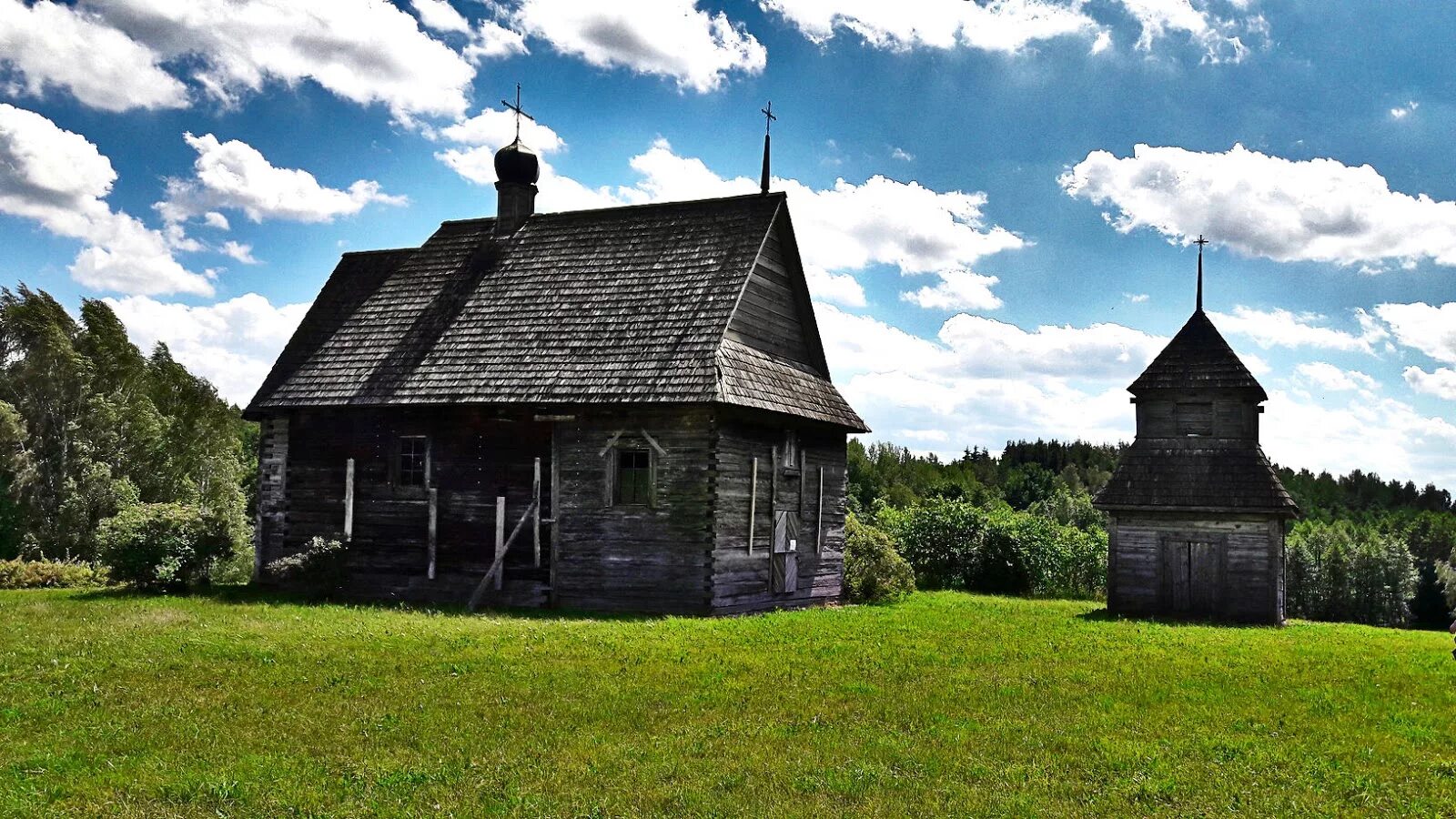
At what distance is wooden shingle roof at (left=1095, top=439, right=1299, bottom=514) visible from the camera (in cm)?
2695

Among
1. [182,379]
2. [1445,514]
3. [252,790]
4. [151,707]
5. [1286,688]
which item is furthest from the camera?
[1445,514]

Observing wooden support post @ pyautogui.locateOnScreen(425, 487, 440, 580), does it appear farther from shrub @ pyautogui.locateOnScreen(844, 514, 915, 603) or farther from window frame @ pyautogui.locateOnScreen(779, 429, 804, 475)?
shrub @ pyautogui.locateOnScreen(844, 514, 915, 603)

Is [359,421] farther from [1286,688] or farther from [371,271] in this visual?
[1286,688]

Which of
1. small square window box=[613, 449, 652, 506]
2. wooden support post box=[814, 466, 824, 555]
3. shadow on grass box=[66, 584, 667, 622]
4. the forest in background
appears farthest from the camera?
the forest in background

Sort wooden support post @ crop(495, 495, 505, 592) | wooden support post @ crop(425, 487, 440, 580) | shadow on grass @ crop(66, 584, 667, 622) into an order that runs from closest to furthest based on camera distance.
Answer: shadow on grass @ crop(66, 584, 667, 622) → wooden support post @ crop(495, 495, 505, 592) → wooden support post @ crop(425, 487, 440, 580)

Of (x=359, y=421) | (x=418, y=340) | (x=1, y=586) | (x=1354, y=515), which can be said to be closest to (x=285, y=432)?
(x=359, y=421)

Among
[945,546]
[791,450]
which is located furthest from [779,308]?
[945,546]

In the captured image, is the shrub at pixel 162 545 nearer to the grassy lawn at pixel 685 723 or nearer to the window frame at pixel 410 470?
the window frame at pixel 410 470

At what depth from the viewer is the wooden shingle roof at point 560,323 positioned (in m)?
23.6

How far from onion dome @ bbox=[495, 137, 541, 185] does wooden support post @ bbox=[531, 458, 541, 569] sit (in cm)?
930

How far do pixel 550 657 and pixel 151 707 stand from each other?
16.9 feet

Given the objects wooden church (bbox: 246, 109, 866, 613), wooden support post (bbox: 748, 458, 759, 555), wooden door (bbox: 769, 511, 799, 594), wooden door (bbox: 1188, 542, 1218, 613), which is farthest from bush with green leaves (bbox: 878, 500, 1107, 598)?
wooden support post (bbox: 748, 458, 759, 555)

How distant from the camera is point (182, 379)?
163 ft

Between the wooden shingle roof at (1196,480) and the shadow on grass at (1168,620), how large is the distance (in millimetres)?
2605
